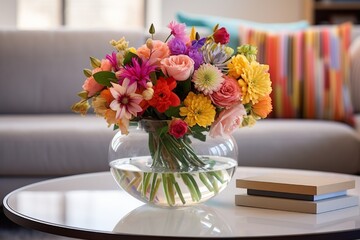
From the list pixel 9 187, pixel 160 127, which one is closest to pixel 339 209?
pixel 160 127

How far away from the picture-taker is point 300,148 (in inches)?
113

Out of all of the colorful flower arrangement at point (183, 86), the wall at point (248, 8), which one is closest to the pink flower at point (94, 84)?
the colorful flower arrangement at point (183, 86)

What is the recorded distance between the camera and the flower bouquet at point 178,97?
59.8 inches

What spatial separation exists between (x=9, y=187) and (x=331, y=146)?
1.21 metres

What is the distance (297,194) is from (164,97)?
13.7 inches

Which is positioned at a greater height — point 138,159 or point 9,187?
point 138,159

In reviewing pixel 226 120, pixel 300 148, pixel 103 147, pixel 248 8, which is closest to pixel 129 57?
pixel 226 120

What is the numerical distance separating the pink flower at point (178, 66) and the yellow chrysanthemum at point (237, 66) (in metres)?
0.09

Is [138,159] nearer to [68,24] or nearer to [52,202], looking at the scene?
[52,202]

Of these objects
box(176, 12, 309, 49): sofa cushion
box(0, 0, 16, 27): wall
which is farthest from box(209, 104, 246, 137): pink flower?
box(0, 0, 16, 27): wall

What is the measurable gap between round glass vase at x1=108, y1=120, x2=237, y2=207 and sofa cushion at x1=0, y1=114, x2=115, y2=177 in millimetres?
1214

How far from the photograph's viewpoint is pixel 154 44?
159 centimetres

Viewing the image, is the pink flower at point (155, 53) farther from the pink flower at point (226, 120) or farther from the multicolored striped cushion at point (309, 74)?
the multicolored striped cushion at point (309, 74)

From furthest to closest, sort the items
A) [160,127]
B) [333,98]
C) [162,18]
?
1. [162,18]
2. [333,98]
3. [160,127]
